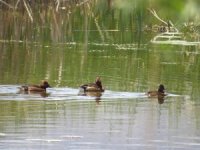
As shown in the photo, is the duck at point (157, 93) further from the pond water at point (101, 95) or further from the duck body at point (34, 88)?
the duck body at point (34, 88)

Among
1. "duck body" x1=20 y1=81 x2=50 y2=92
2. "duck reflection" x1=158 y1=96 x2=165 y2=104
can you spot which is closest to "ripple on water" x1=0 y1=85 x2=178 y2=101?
"duck body" x1=20 y1=81 x2=50 y2=92

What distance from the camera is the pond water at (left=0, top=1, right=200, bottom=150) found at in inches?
416

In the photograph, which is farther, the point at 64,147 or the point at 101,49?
the point at 101,49

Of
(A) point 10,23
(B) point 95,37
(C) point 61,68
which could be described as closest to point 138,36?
(B) point 95,37

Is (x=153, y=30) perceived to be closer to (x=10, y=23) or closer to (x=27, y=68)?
(x=10, y=23)

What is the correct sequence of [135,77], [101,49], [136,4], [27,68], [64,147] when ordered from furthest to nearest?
1. [101,49]
2. [27,68]
3. [135,77]
4. [64,147]
5. [136,4]

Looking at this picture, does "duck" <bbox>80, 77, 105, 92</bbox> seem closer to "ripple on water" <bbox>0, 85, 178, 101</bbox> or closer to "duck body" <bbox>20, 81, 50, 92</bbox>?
"ripple on water" <bbox>0, 85, 178, 101</bbox>

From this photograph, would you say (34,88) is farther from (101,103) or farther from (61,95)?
(101,103)

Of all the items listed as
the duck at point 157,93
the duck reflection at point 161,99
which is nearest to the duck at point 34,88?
the duck at point 157,93

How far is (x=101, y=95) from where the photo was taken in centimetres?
1562

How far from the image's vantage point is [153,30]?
35188mm

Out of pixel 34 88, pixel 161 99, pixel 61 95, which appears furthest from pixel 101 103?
pixel 34 88

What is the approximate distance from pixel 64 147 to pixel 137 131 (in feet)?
6.45

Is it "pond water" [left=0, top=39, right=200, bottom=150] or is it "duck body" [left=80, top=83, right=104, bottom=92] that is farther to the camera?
"duck body" [left=80, top=83, right=104, bottom=92]
